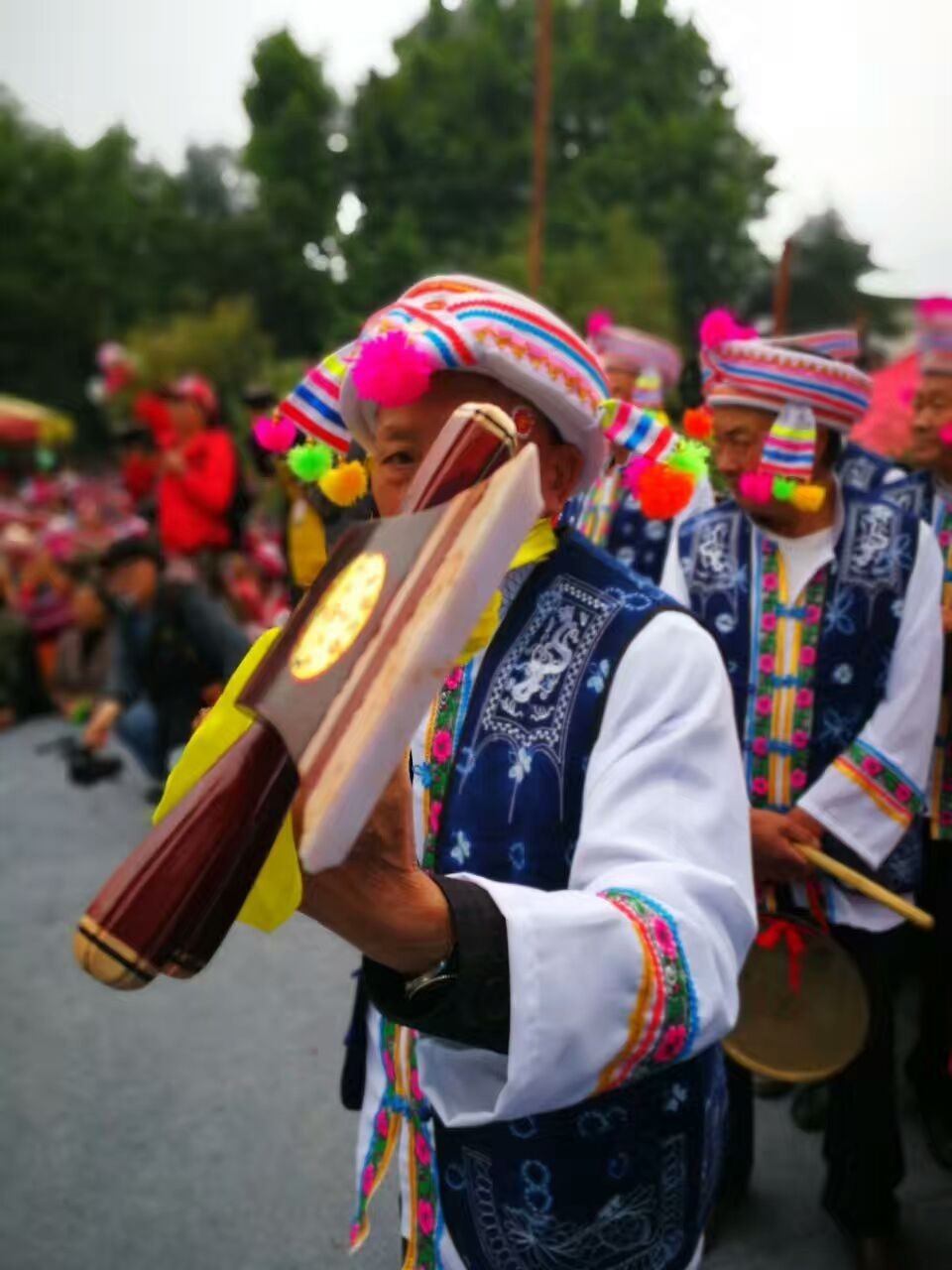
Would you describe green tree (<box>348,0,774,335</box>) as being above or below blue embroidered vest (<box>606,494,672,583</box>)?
above

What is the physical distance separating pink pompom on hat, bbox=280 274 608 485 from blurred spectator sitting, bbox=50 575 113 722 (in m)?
6.93

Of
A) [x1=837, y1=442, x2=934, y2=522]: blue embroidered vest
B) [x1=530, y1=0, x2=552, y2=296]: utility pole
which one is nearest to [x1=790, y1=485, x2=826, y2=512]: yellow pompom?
[x1=837, y1=442, x2=934, y2=522]: blue embroidered vest

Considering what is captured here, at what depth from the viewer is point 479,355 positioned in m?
1.48

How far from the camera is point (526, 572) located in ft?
5.32

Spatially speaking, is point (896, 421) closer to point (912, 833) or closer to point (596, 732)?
point (912, 833)

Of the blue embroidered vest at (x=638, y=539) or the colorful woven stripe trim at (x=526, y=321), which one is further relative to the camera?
the blue embroidered vest at (x=638, y=539)

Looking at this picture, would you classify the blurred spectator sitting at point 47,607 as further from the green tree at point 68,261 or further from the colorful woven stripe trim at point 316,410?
the green tree at point 68,261

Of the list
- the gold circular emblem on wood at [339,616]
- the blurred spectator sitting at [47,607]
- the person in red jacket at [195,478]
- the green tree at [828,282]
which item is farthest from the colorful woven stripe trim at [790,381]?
the green tree at [828,282]

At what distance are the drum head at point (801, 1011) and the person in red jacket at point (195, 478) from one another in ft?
15.6

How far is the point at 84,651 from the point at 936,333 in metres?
6.62

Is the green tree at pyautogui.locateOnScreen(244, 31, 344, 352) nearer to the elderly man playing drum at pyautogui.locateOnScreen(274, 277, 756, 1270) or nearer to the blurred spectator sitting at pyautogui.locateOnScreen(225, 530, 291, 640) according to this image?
the blurred spectator sitting at pyautogui.locateOnScreen(225, 530, 291, 640)

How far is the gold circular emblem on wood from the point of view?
0.87 metres

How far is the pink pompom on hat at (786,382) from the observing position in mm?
2945

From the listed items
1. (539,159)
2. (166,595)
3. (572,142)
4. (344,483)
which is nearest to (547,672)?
(344,483)
